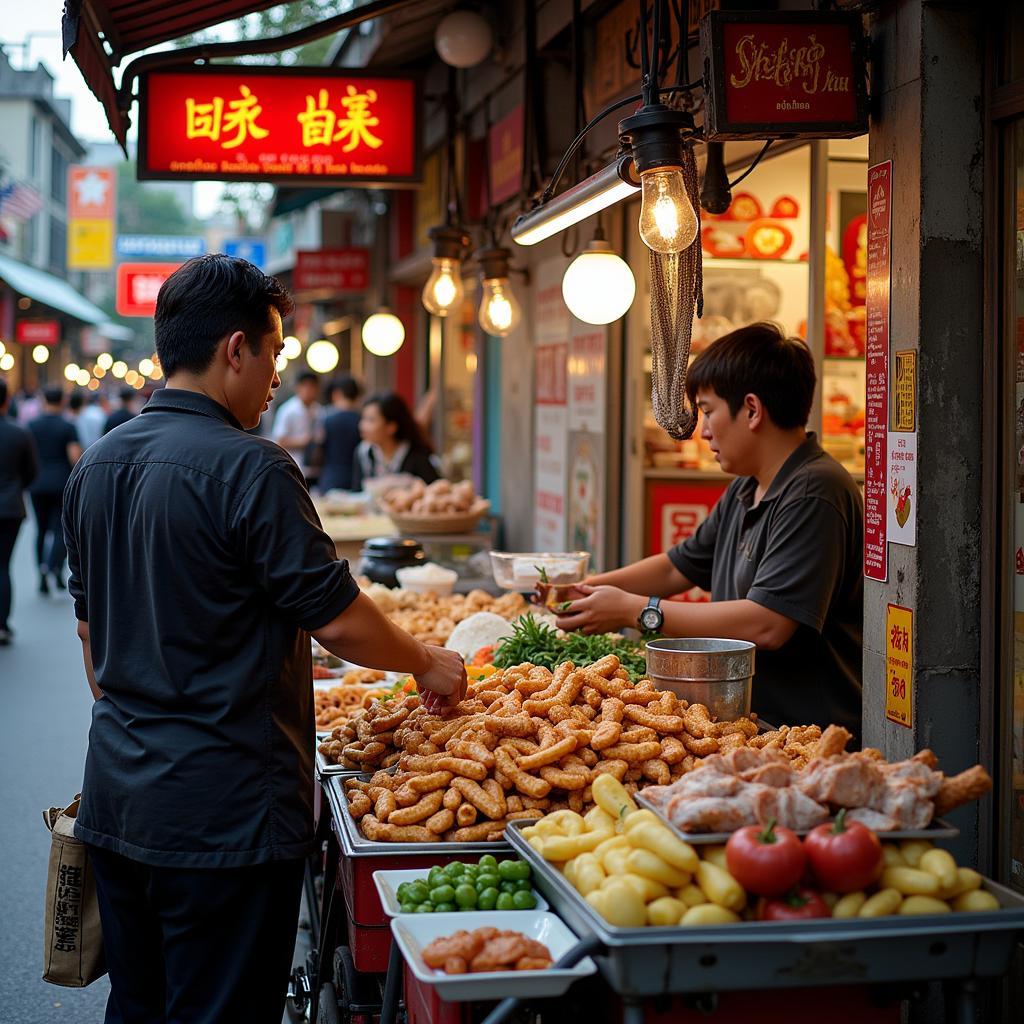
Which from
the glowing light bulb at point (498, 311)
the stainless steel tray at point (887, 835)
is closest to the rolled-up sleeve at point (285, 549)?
the stainless steel tray at point (887, 835)

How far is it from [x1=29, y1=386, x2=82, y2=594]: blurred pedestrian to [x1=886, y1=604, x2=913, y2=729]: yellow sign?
1292 centimetres

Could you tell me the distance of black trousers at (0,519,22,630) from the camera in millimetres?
12281

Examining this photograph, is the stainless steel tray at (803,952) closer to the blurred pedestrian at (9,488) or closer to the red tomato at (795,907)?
the red tomato at (795,907)

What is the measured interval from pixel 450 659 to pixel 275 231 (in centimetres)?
3469

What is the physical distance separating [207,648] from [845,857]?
4.86 feet

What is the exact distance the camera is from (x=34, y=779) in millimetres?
7941

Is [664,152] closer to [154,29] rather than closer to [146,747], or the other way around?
[146,747]

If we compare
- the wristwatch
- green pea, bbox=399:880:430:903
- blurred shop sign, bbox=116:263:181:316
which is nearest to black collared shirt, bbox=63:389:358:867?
green pea, bbox=399:880:430:903

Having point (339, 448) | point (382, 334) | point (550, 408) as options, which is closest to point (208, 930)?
point (550, 408)

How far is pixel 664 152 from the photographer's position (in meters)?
3.68

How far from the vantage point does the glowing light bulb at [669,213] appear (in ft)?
12.1

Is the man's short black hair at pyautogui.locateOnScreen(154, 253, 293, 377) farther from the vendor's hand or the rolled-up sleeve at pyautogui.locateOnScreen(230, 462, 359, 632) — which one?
the vendor's hand

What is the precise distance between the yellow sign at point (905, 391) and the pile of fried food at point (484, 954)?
2.03 meters

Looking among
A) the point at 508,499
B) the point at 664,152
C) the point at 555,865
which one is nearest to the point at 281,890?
the point at 555,865
